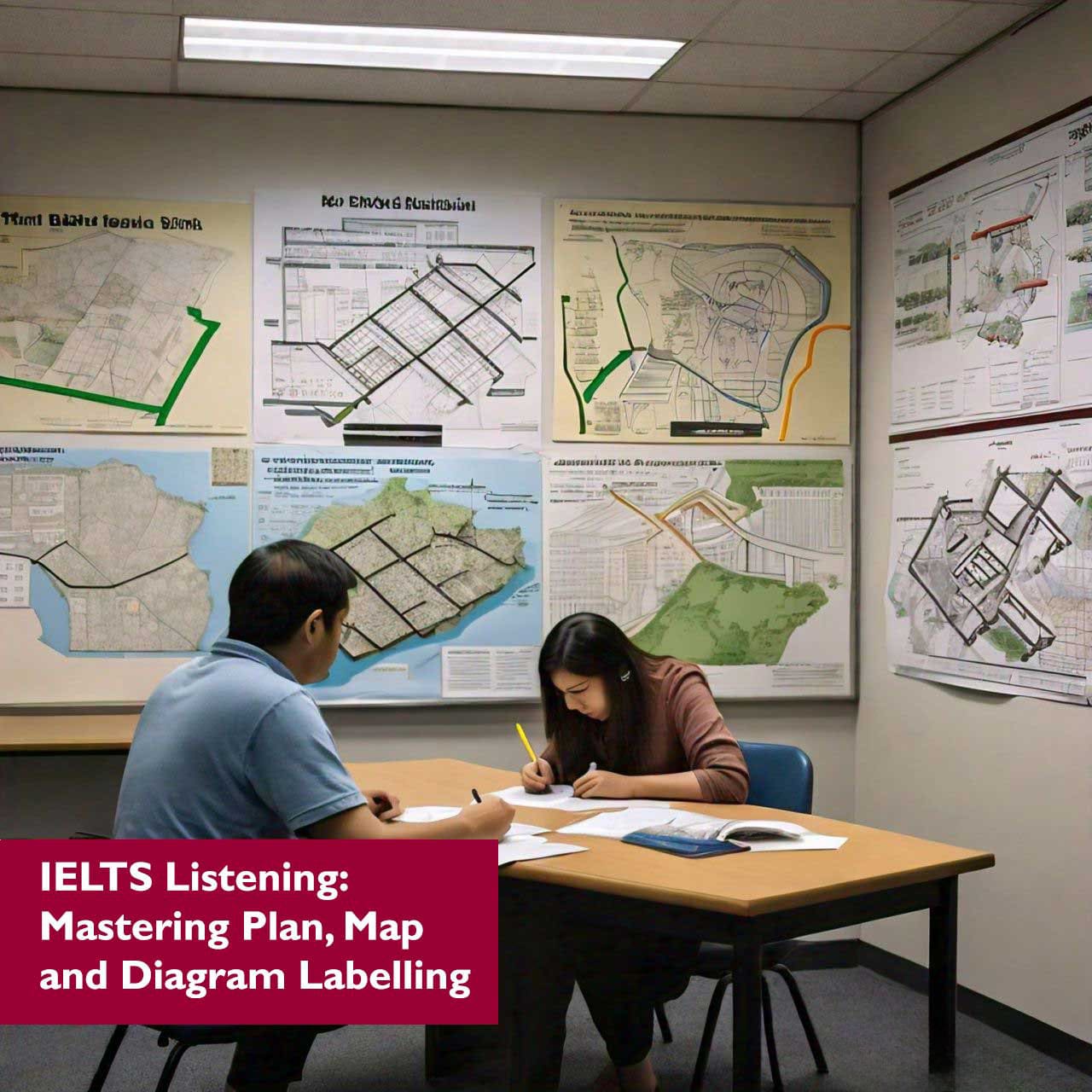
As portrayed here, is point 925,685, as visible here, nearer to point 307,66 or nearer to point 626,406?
point 626,406

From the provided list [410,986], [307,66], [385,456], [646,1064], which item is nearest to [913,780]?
[646,1064]

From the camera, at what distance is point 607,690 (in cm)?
Answer: 337

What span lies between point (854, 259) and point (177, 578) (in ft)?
8.41

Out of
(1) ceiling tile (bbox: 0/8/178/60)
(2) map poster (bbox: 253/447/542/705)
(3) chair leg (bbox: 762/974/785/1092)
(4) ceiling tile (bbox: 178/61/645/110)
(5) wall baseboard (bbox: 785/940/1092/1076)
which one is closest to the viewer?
(3) chair leg (bbox: 762/974/785/1092)

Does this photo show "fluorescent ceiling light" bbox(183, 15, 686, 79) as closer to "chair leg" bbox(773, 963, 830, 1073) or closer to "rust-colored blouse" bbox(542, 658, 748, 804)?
"rust-colored blouse" bbox(542, 658, 748, 804)

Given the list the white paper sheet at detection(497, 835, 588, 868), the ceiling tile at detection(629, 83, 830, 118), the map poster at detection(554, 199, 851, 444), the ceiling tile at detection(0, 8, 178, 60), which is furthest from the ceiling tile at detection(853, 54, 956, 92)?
the white paper sheet at detection(497, 835, 588, 868)

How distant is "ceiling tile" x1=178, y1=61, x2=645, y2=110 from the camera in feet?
13.2

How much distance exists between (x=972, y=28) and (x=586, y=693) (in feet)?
7.19

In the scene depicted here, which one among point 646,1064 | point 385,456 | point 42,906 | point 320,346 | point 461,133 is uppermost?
point 461,133

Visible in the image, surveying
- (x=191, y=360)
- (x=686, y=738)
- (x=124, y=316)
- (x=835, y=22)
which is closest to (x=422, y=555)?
(x=191, y=360)

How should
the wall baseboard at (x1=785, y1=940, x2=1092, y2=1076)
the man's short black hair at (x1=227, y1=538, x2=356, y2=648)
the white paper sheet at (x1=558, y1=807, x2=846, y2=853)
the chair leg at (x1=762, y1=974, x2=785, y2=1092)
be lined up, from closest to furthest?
1. the man's short black hair at (x1=227, y1=538, x2=356, y2=648)
2. the white paper sheet at (x1=558, y1=807, x2=846, y2=853)
3. the chair leg at (x1=762, y1=974, x2=785, y2=1092)
4. the wall baseboard at (x1=785, y1=940, x2=1092, y2=1076)

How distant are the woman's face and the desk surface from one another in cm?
55

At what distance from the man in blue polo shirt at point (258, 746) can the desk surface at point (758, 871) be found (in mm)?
311

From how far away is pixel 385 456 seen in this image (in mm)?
4281
